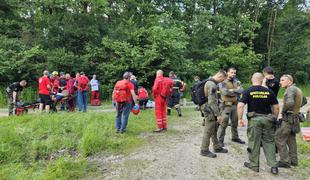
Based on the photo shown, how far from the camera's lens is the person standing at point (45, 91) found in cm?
1234

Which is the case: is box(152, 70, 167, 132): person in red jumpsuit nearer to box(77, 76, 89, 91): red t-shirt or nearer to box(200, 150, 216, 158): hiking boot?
box(200, 150, 216, 158): hiking boot

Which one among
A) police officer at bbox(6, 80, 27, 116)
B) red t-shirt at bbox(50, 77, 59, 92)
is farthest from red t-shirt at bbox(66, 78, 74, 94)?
police officer at bbox(6, 80, 27, 116)

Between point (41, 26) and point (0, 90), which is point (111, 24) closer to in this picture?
point (41, 26)

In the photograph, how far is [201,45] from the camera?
27781 mm

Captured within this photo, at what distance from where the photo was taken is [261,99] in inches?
236

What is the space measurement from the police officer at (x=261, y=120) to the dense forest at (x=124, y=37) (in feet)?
45.6

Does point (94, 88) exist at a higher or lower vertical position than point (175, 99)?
higher

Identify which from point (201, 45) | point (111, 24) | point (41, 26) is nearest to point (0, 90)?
point (41, 26)

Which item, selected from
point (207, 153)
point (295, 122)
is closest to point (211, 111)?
point (207, 153)

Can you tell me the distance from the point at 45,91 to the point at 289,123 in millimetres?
9248

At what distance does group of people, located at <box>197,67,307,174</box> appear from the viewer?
6.01 m

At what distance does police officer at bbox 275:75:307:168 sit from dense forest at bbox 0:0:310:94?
44.8ft

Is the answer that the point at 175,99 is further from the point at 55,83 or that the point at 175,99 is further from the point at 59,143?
the point at 59,143

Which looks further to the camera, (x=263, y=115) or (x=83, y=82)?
(x=83, y=82)
